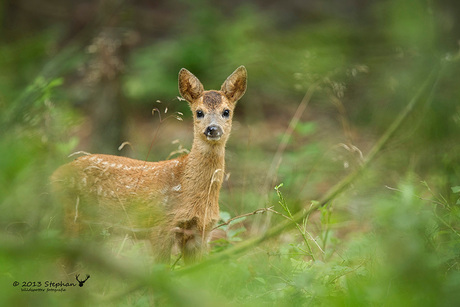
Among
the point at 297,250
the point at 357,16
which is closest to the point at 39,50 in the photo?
the point at 297,250

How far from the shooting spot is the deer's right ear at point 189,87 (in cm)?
349

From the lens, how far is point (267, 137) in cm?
780

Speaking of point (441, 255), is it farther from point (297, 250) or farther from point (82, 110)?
point (82, 110)

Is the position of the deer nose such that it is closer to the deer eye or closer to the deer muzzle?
the deer muzzle

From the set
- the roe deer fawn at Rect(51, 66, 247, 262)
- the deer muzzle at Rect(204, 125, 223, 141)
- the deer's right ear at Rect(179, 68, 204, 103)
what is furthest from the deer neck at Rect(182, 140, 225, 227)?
the deer's right ear at Rect(179, 68, 204, 103)

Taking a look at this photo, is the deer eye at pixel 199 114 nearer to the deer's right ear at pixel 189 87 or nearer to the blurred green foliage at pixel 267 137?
the deer's right ear at pixel 189 87

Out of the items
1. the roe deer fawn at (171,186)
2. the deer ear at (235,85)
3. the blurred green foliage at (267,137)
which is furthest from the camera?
the deer ear at (235,85)

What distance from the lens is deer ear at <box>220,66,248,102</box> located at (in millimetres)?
3483

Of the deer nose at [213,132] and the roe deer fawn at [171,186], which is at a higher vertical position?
the deer nose at [213,132]

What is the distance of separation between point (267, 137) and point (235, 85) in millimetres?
4260

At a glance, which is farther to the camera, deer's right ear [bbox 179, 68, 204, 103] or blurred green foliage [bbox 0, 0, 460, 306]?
deer's right ear [bbox 179, 68, 204, 103]

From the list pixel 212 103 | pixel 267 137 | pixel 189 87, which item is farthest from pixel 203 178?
pixel 267 137

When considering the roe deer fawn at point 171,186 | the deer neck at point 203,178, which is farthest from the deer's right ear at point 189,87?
the deer neck at point 203,178

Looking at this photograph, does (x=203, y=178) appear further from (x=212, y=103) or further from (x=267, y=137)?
(x=267, y=137)
